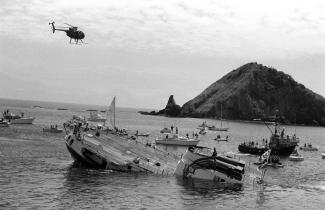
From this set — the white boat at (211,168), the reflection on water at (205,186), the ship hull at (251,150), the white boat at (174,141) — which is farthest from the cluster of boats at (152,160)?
the white boat at (174,141)

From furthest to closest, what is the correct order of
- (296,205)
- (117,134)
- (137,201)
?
1. (117,134)
2. (296,205)
3. (137,201)

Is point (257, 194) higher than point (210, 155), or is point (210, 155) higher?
point (210, 155)

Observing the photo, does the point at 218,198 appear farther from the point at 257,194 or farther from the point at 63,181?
the point at 63,181

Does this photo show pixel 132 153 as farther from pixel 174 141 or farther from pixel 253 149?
pixel 174 141

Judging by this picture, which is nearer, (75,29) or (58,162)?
(75,29)

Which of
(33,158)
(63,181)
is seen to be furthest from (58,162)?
(63,181)

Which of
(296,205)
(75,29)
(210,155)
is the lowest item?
(296,205)

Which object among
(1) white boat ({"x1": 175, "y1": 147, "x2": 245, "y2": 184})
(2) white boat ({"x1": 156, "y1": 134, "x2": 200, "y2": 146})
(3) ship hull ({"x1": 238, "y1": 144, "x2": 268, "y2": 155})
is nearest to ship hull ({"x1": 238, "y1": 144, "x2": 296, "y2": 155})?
(3) ship hull ({"x1": 238, "y1": 144, "x2": 268, "y2": 155})

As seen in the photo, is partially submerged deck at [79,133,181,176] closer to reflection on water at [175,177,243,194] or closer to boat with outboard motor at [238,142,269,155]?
reflection on water at [175,177,243,194]
